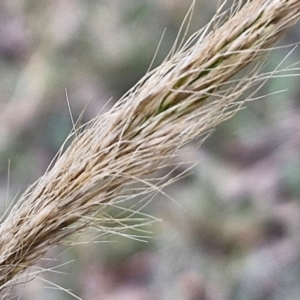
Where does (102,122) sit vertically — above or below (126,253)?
above

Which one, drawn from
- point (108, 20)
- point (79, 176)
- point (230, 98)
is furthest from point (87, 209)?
point (108, 20)

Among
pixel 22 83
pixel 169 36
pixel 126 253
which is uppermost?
pixel 169 36

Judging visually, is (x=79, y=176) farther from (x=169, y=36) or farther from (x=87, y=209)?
(x=169, y=36)

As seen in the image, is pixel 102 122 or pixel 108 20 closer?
pixel 102 122

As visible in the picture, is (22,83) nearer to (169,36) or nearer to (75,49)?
(75,49)

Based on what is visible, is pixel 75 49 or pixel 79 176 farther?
pixel 75 49

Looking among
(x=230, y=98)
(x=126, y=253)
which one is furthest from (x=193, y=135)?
(x=126, y=253)
